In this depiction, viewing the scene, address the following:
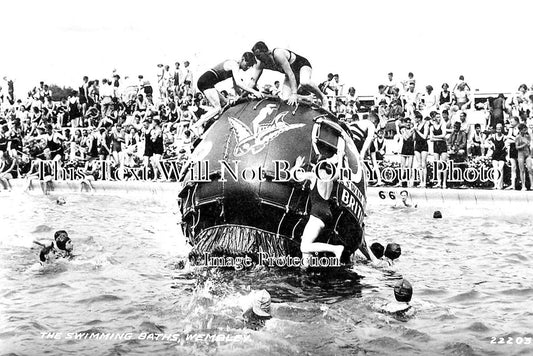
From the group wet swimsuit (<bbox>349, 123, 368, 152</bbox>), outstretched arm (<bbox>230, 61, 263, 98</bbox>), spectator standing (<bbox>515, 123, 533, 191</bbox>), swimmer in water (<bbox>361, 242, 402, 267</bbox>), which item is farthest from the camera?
spectator standing (<bbox>515, 123, 533, 191</bbox>)

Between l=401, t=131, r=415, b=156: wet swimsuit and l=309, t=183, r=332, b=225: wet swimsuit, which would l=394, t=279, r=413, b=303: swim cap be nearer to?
l=309, t=183, r=332, b=225: wet swimsuit

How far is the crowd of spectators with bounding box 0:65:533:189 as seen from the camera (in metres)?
9.87

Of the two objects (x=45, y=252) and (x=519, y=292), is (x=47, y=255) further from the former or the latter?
(x=519, y=292)

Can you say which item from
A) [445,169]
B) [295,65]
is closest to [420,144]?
[445,169]

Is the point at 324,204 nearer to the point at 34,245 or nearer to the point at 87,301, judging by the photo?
the point at 87,301

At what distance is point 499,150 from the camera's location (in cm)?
1031

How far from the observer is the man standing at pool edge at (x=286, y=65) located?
6926 mm

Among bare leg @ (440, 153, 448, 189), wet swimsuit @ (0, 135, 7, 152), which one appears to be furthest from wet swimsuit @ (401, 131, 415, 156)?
wet swimsuit @ (0, 135, 7, 152)

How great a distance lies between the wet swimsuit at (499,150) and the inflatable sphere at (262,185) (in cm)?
423

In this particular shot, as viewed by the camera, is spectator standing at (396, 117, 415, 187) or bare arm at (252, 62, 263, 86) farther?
spectator standing at (396, 117, 415, 187)

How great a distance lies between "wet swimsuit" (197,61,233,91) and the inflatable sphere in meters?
0.49

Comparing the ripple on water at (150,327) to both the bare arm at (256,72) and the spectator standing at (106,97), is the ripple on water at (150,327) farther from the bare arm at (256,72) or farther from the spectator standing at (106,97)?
the spectator standing at (106,97)

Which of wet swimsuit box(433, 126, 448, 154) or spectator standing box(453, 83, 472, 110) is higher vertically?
spectator standing box(453, 83, 472, 110)

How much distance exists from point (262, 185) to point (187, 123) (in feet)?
13.4
